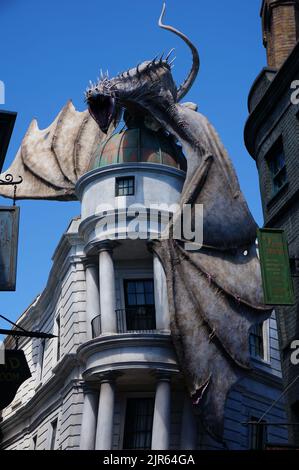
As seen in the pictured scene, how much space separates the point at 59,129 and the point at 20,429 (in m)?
13.3

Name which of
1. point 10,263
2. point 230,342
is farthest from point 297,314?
point 10,263

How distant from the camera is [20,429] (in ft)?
122

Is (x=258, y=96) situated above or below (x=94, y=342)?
above

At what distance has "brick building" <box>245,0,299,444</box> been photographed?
2166 centimetres

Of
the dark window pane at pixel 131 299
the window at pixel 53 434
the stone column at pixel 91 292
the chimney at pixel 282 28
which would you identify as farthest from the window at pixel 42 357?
the chimney at pixel 282 28

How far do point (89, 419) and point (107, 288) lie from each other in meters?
4.25

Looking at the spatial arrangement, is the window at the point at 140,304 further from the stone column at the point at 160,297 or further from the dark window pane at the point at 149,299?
the stone column at the point at 160,297

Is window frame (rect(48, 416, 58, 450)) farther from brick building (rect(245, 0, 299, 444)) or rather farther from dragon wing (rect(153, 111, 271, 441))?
brick building (rect(245, 0, 299, 444))

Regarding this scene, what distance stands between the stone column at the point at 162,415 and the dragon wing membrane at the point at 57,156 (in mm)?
10315

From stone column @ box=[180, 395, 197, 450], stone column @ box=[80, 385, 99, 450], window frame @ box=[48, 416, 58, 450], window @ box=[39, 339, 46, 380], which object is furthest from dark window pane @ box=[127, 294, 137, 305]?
window @ box=[39, 339, 46, 380]

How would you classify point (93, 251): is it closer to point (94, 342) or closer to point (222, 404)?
point (94, 342)

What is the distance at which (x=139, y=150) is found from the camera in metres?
29.6
